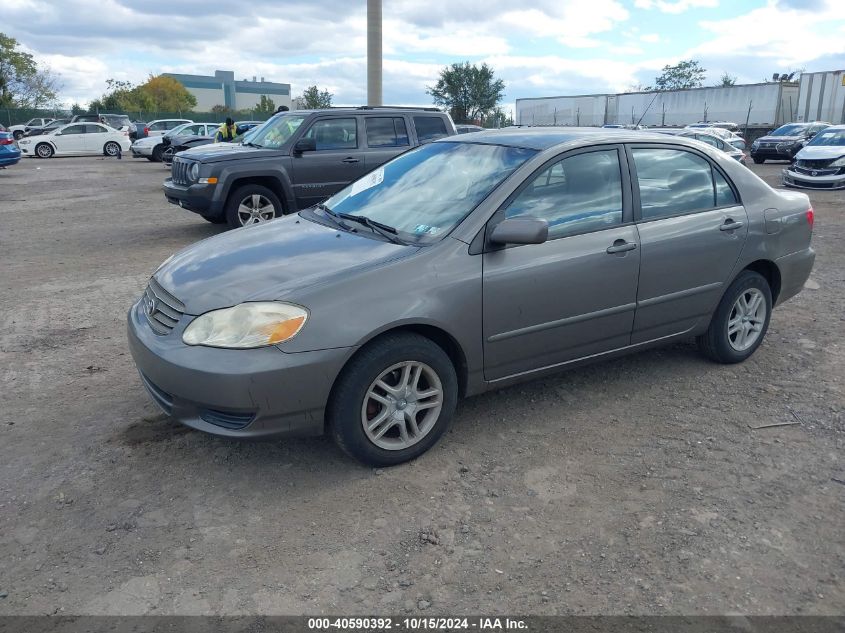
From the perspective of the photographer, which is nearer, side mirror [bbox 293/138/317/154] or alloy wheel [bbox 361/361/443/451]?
alloy wheel [bbox 361/361/443/451]

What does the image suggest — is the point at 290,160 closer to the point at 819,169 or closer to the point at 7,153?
the point at 819,169

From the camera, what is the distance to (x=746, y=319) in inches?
196

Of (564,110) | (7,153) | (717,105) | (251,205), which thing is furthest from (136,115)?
(251,205)

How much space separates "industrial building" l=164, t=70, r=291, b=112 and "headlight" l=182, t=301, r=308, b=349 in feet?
431

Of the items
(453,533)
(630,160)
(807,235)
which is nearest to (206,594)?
(453,533)

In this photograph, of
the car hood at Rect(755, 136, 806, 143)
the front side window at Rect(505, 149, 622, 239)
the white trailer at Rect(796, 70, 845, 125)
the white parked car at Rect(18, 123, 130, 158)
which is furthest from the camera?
the white trailer at Rect(796, 70, 845, 125)

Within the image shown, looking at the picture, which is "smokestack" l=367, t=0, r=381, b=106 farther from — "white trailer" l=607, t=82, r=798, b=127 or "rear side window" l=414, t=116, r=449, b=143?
"rear side window" l=414, t=116, r=449, b=143

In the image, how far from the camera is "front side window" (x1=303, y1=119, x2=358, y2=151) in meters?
9.97

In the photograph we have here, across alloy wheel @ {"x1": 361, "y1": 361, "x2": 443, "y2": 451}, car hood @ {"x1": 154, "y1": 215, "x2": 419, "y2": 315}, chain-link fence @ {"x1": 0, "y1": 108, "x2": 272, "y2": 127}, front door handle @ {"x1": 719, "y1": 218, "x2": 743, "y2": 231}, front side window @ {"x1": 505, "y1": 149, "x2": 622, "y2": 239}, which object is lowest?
alloy wheel @ {"x1": 361, "y1": 361, "x2": 443, "y2": 451}

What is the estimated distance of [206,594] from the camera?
268 cm

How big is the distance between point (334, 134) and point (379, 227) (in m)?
6.52

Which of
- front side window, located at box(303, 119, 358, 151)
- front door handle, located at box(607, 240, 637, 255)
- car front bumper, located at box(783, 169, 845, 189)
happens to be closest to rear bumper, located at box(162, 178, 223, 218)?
front side window, located at box(303, 119, 358, 151)

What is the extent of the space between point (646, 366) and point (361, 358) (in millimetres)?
2537

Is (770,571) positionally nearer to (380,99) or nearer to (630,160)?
(630,160)
